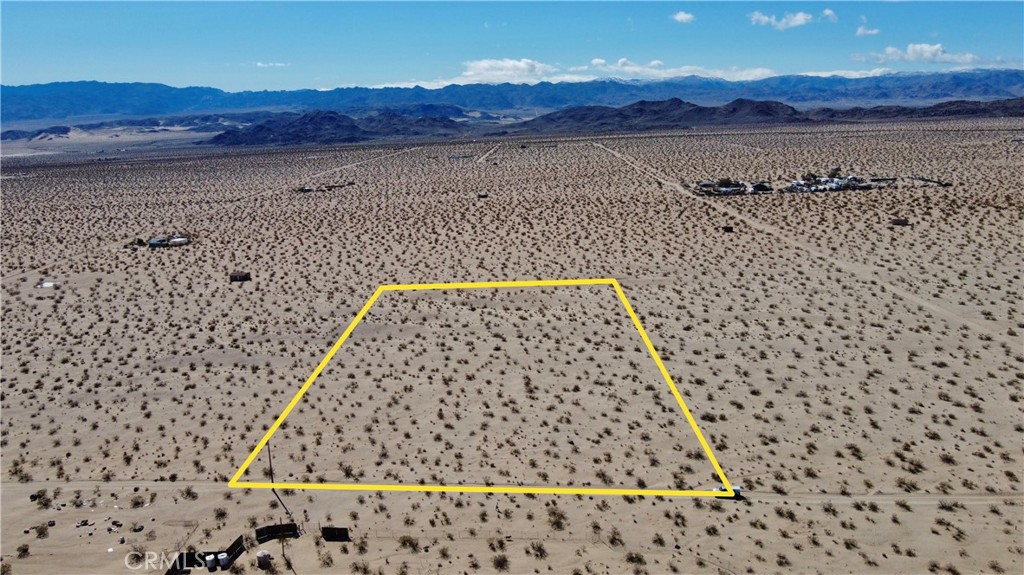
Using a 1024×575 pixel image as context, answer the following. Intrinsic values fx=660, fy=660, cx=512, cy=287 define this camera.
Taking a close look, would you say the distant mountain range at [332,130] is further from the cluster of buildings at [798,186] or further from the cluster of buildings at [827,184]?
the cluster of buildings at [827,184]

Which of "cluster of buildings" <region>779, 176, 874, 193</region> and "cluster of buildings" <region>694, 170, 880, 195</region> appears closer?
"cluster of buildings" <region>779, 176, 874, 193</region>

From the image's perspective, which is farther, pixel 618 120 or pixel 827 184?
pixel 618 120

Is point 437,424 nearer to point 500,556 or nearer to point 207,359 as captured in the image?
point 500,556

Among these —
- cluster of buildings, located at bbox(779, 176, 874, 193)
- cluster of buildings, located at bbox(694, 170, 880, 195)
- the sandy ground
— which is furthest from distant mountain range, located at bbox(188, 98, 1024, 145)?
the sandy ground

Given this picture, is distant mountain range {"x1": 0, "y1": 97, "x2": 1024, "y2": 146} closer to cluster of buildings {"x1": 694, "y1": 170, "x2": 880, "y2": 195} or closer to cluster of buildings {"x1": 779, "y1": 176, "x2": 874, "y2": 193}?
cluster of buildings {"x1": 694, "y1": 170, "x2": 880, "y2": 195}

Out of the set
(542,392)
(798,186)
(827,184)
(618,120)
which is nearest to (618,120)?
(618,120)

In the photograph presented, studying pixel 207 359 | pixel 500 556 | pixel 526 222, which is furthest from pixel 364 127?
pixel 500 556

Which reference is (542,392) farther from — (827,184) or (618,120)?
(618,120)

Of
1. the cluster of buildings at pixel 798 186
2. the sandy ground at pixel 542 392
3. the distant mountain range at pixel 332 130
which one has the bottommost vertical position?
the sandy ground at pixel 542 392

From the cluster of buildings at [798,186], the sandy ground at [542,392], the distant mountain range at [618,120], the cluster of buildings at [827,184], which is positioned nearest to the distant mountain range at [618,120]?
the distant mountain range at [618,120]

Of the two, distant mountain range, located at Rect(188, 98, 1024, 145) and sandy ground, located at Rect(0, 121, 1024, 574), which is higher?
distant mountain range, located at Rect(188, 98, 1024, 145)
